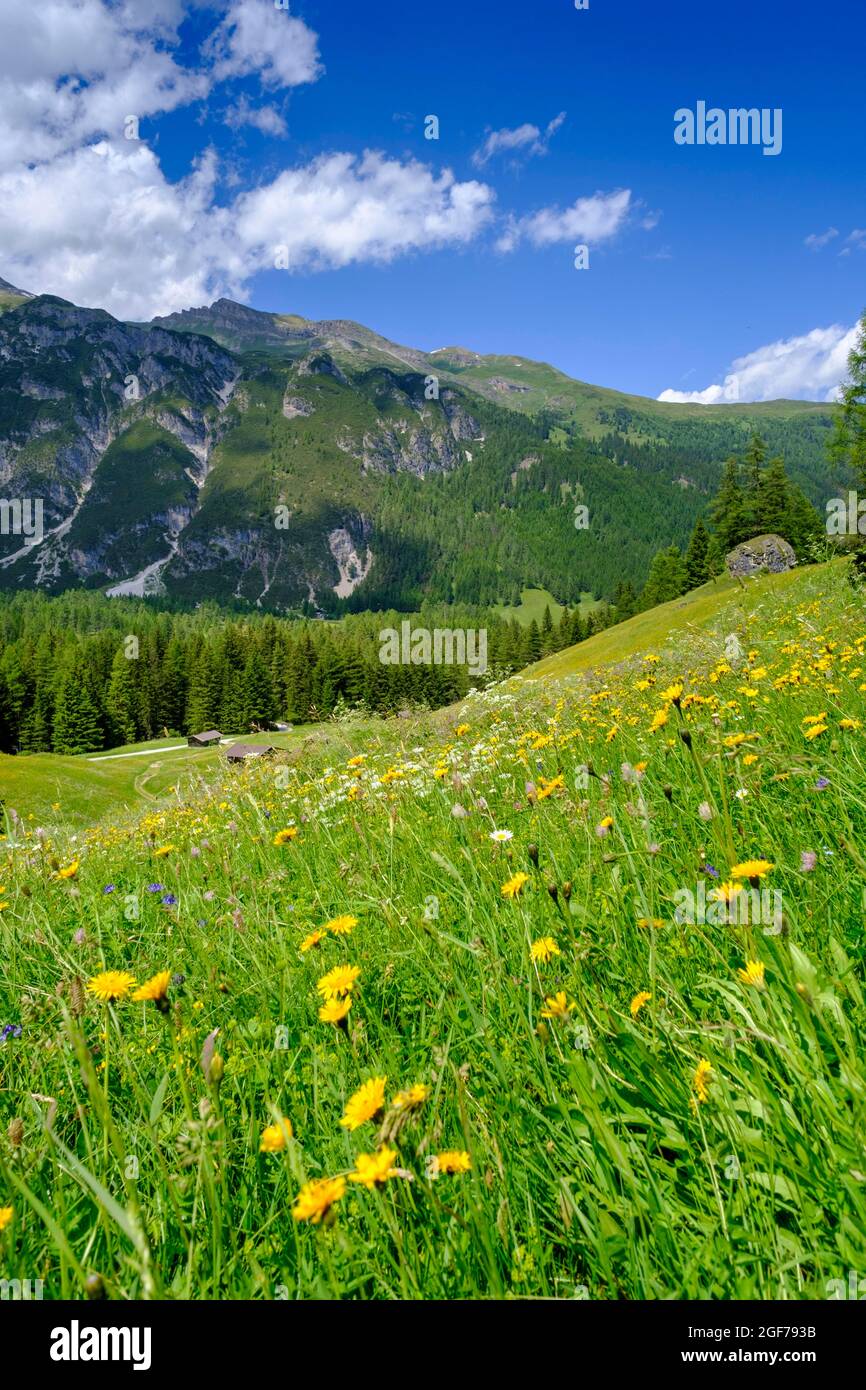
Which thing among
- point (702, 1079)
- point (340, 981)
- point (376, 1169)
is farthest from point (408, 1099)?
point (702, 1079)

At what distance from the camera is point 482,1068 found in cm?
182

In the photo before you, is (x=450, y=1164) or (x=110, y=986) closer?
(x=450, y=1164)

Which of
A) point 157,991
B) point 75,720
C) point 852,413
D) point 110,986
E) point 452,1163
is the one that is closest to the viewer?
point 452,1163

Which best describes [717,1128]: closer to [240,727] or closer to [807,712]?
[807,712]

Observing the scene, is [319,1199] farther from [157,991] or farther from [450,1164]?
[157,991]

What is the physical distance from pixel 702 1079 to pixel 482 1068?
606 mm

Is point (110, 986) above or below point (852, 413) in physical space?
below

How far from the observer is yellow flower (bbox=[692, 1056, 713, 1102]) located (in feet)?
4.75

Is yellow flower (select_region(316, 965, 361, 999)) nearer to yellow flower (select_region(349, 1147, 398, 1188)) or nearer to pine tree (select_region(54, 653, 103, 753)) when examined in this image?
yellow flower (select_region(349, 1147, 398, 1188))

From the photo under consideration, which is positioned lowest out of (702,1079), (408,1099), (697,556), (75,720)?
(702,1079)

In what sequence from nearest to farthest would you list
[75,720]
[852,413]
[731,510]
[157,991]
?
[157,991]
[852,413]
[731,510]
[75,720]

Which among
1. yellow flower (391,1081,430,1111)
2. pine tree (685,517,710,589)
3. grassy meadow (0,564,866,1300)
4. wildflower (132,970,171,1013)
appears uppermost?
pine tree (685,517,710,589)

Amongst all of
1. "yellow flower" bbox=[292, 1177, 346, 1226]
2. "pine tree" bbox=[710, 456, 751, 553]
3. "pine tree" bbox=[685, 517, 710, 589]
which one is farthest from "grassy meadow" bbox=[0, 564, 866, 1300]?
"pine tree" bbox=[685, 517, 710, 589]

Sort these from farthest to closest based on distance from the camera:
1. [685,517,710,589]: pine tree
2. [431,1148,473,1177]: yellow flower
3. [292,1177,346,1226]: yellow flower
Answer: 1. [685,517,710,589]: pine tree
2. [431,1148,473,1177]: yellow flower
3. [292,1177,346,1226]: yellow flower
